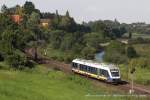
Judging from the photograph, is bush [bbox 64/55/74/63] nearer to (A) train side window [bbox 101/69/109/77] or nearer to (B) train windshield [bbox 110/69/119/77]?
(A) train side window [bbox 101/69/109/77]

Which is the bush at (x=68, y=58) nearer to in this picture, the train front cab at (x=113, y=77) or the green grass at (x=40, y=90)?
the train front cab at (x=113, y=77)

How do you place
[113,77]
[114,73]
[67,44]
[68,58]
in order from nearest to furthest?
[113,77]
[114,73]
[68,58]
[67,44]

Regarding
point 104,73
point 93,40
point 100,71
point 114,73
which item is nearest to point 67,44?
point 93,40

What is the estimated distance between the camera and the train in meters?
57.7

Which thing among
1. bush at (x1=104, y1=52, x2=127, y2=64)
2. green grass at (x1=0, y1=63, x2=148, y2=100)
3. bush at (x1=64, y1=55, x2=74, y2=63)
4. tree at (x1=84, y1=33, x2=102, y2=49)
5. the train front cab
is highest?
green grass at (x1=0, y1=63, x2=148, y2=100)

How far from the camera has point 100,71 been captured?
196ft

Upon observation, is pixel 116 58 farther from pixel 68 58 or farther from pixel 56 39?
pixel 56 39

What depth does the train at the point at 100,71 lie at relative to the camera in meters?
57.7

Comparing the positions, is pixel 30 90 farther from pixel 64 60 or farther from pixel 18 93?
pixel 64 60

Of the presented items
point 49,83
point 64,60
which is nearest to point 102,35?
point 64,60

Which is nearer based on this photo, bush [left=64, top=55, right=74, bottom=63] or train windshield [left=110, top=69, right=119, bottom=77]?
train windshield [left=110, top=69, right=119, bottom=77]

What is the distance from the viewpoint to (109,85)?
183ft

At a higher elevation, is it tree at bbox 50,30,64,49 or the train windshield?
the train windshield

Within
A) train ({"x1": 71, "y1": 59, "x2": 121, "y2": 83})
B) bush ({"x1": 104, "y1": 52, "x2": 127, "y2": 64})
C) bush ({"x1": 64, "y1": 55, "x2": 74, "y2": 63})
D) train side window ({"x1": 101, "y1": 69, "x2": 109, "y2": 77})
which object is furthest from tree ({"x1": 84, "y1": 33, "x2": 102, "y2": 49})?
train side window ({"x1": 101, "y1": 69, "x2": 109, "y2": 77})
